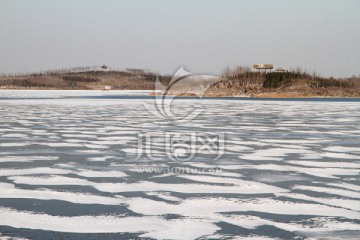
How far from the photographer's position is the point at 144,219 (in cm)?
320

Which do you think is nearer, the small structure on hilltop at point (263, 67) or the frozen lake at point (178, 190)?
the frozen lake at point (178, 190)

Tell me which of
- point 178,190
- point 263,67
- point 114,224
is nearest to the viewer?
point 114,224

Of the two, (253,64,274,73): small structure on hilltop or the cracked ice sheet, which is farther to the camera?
A: (253,64,274,73): small structure on hilltop

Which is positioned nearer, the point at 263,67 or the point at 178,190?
the point at 178,190

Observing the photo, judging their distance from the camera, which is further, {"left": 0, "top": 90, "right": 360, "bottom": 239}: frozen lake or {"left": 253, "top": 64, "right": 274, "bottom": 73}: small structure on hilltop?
{"left": 253, "top": 64, "right": 274, "bottom": 73}: small structure on hilltop

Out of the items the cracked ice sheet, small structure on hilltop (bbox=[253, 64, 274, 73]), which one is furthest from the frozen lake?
small structure on hilltop (bbox=[253, 64, 274, 73])

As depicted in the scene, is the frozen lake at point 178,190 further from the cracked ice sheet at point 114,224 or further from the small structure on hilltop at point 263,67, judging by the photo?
the small structure on hilltop at point 263,67

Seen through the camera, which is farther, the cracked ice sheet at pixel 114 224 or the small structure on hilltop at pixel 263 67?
the small structure on hilltop at pixel 263 67

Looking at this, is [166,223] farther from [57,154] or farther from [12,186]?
[57,154]

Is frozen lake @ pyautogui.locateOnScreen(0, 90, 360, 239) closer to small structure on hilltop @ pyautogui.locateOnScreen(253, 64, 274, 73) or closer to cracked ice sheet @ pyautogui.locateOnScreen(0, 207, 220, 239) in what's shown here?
cracked ice sheet @ pyautogui.locateOnScreen(0, 207, 220, 239)

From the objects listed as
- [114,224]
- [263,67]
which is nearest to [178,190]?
[114,224]

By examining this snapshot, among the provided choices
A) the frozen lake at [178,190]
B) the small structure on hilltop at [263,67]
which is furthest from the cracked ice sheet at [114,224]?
the small structure on hilltop at [263,67]

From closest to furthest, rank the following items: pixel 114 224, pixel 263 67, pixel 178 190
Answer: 1. pixel 114 224
2. pixel 178 190
3. pixel 263 67

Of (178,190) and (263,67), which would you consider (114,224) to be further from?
(263,67)
